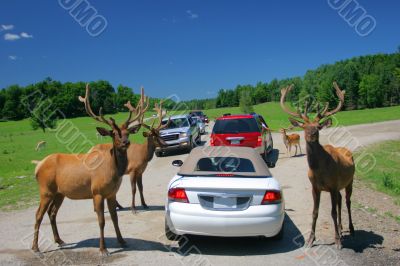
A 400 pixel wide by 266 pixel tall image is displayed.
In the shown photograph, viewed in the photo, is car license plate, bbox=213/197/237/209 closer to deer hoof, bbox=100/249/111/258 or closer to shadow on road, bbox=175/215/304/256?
shadow on road, bbox=175/215/304/256

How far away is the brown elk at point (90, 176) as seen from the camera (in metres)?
6.66

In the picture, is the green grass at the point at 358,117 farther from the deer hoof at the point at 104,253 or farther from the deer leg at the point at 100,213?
the deer hoof at the point at 104,253

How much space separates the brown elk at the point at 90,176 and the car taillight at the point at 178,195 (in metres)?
1.06

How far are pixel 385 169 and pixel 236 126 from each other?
622 cm

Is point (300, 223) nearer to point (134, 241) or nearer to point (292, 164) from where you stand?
point (134, 241)

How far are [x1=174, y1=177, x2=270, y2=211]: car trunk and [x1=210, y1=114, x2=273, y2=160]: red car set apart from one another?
358 inches

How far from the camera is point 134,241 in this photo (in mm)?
7148

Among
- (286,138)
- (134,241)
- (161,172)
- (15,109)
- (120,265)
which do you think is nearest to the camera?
(120,265)

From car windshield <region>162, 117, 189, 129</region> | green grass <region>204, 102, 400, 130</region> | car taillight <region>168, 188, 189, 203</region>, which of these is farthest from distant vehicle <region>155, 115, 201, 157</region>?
car taillight <region>168, 188, 189, 203</region>

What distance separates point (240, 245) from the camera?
22.2 ft

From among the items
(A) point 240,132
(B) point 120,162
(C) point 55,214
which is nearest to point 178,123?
(A) point 240,132

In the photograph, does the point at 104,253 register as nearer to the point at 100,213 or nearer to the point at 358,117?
the point at 100,213

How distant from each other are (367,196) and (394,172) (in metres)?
4.69

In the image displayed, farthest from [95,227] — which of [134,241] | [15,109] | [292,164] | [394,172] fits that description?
[15,109]
